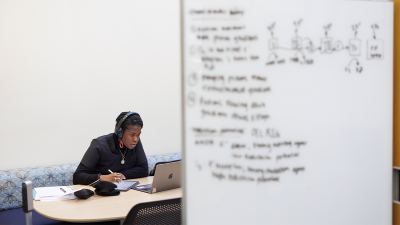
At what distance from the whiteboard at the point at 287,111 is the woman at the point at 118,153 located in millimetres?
1794

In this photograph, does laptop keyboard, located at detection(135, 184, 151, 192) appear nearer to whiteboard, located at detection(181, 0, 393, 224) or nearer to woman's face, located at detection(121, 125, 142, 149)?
woman's face, located at detection(121, 125, 142, 149)

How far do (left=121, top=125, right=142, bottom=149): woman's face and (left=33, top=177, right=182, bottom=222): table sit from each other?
68 centimetres

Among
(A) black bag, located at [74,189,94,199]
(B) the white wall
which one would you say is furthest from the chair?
(B) the white wall

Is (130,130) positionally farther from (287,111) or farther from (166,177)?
(287,111)

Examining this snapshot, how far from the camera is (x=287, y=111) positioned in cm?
127

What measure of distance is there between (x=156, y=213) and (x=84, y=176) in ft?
3.94

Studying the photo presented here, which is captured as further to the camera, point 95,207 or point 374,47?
point 95,207

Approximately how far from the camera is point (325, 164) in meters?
1.31

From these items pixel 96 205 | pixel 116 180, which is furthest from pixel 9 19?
pixel 96 205

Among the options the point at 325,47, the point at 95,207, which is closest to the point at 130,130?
the point at 95,207

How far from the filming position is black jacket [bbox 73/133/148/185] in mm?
2734

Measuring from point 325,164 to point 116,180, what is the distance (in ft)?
5.73

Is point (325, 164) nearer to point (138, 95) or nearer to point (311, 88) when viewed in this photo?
point (311, 88)

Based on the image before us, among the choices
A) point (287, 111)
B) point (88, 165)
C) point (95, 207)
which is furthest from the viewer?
point (88, 165)
